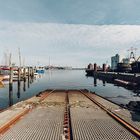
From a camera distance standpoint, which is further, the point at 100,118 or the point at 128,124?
the point at 100,118

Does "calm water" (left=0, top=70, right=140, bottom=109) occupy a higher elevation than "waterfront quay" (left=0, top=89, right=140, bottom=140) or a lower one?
lower

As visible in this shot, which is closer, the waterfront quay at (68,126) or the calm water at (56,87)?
the waterfront quay at (68,126)

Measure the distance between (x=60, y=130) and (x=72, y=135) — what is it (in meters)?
1.40

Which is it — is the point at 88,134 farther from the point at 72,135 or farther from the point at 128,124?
the point at 128,124

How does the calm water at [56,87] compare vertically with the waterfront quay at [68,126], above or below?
below

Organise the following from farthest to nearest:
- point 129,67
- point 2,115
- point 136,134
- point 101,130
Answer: point 129,67 < point 2,115 < point 101,130 < point 136,134

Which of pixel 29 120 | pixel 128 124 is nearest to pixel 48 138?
pixel 29 120

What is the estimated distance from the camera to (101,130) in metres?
15.8

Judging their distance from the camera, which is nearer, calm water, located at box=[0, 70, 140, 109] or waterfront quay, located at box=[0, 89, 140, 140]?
waterfront quay, located at box=[0, 89, 140, 140]

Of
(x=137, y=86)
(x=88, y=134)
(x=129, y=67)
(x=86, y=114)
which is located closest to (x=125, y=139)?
(x=88, y=134)

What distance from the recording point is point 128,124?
1714 centimetres

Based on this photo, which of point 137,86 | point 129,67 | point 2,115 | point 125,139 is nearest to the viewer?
point 125,139

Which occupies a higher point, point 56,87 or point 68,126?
point 68,126

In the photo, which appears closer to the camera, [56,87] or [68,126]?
[68,126]
